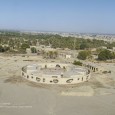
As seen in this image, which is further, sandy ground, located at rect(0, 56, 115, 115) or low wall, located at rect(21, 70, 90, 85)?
low wall, located at rect(21, 70, 90, 85)

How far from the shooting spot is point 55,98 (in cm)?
2953

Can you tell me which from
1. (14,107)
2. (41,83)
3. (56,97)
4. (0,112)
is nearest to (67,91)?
(56,97)

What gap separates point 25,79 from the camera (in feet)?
130

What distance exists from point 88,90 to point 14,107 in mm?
12937

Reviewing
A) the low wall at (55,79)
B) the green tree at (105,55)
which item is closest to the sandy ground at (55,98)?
the low wall at (55,79)

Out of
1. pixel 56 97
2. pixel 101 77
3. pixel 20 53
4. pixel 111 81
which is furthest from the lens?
pixel 20 53

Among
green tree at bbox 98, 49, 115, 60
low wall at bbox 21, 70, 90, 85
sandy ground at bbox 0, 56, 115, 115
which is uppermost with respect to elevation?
green tree at bbox 98, 49, 115, 60

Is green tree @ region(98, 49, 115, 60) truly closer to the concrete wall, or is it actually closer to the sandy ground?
the sandy ground

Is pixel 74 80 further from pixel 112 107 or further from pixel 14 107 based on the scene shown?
pixel 14 107

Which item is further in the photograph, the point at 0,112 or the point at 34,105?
the point at 34,105

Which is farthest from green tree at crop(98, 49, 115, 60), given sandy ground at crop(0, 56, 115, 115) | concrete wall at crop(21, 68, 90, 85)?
concrete wall at crop(21, 68, 90, 85)

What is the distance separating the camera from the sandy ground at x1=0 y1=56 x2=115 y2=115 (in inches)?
987

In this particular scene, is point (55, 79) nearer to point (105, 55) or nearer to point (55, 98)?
point (55, 98)

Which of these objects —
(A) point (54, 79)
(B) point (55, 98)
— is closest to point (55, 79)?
(A) point (54, 79)
